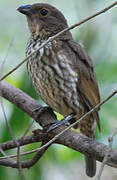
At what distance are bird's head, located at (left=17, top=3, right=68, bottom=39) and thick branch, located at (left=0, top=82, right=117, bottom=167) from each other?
617 mm

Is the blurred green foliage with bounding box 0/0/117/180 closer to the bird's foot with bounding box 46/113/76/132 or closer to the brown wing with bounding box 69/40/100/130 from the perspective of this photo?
the brown wing with bounding box 69/40/100/130

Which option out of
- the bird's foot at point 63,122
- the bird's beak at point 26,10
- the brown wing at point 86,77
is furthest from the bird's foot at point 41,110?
the bird's beak at point 26,10

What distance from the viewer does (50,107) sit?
364 cm

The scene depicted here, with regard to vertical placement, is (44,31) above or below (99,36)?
above

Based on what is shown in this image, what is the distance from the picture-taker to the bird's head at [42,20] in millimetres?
3691

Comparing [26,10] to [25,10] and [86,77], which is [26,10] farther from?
[86,77]

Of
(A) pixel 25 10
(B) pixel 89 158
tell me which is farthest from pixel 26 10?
(B) pixel 89 158

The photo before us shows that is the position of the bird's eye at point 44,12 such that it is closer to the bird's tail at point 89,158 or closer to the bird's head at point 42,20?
the bird's head at point 42,20

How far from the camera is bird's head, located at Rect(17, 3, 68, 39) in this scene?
3.69 meters

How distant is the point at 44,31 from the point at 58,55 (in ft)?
1.27

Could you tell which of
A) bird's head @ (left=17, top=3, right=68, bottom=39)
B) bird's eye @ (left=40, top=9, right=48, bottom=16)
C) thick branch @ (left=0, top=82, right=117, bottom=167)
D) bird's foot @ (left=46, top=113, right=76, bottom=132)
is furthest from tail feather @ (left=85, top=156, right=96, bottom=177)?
bird's eye @ (left=40, top=9, right=48, bottom=16)

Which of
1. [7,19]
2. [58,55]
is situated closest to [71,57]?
[58,55]

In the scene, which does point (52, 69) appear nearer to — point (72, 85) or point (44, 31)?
point (72, 85)

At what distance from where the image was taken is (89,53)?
414 cm
